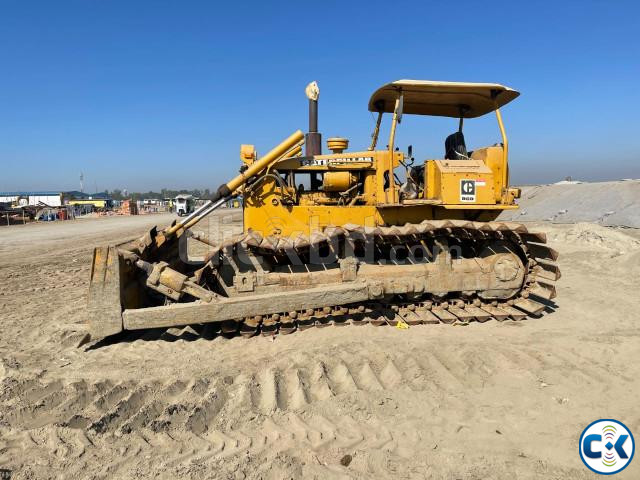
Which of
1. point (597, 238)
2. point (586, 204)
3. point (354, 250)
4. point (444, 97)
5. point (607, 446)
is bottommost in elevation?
point (607, 446)

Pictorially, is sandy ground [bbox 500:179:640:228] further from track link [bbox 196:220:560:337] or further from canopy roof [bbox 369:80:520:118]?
track link [bbox 196:220:560:337]

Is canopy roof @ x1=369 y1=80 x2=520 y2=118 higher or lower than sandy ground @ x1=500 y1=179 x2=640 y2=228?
higher

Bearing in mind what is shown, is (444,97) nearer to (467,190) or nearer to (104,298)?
(467,190)

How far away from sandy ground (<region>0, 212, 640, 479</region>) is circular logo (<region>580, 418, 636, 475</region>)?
7cm

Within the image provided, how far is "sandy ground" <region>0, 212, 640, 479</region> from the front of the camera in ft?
9.30

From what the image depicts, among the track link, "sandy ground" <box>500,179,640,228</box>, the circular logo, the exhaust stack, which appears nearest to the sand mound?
"sandy ground" <box>500,179,640,228</box>

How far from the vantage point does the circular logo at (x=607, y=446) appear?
111 inches

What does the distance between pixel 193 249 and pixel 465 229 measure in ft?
33.9

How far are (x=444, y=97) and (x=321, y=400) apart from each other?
456cm

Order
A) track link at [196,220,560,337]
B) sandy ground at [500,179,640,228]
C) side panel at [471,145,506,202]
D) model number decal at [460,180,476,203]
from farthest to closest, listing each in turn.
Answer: sandy ground at [500,179,640,228]
side panel at [471,145,506,202]
model number decal at [460,180,476,203]
track link at [196,220,560,337]

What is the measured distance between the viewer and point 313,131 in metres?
6.65

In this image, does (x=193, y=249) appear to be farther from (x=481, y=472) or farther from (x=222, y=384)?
(x=481, y=472)

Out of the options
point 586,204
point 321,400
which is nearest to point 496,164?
point 321,400

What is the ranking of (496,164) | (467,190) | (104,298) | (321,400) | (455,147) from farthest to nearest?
(455,147)
(496,164)
(467,190)
(104,298)
(321,400)
